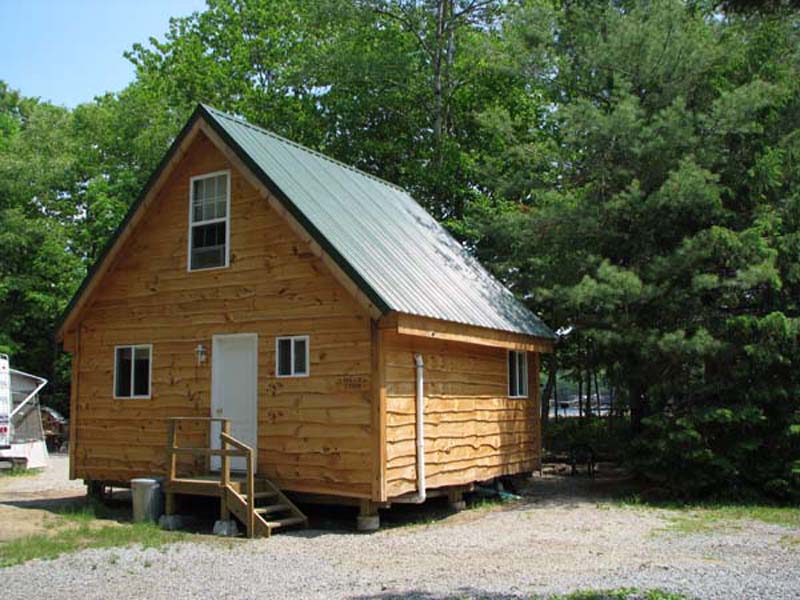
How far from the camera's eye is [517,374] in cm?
1689

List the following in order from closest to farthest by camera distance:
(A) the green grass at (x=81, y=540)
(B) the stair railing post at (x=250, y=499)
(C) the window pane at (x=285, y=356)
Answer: (A) the green grass at (x=81, y=540) < (B) the stair railing post at (x=250, y=499) < (C) the window pane at (x=285, y=356)

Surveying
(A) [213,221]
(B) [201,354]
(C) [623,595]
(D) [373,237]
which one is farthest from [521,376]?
(C) [623,595]

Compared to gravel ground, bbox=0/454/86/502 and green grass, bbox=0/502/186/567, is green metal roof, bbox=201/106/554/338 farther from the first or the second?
gravel ground, bbox=0/454/86/502

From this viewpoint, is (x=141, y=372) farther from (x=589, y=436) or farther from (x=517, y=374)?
(x=589, y=436)

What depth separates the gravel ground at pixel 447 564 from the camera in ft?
27.5

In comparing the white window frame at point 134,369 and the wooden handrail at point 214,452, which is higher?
the white window frame at point 134,369

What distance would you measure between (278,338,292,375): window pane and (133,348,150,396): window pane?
3.12m

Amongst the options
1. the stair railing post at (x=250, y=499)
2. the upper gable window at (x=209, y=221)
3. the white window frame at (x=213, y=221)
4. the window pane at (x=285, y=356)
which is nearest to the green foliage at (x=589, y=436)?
the window pane at (x=285, y=356)

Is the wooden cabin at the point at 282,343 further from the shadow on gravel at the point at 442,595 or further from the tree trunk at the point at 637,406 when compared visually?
the shadow on gravel at the point at 442,595

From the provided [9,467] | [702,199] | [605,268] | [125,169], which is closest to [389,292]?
[605,268]

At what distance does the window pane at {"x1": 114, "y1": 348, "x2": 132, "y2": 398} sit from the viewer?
15203mm

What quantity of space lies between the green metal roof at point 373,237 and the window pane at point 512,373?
72 cm

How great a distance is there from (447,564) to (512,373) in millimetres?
7325

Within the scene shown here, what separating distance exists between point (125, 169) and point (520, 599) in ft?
101
